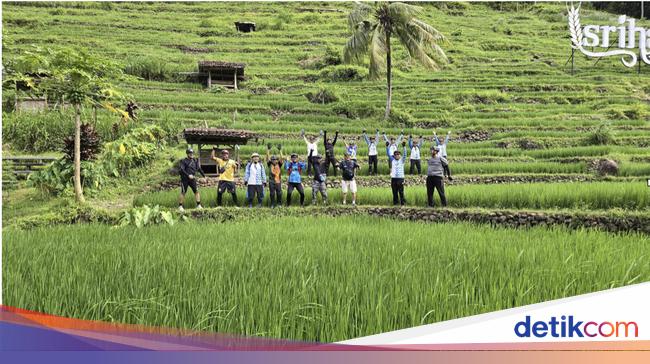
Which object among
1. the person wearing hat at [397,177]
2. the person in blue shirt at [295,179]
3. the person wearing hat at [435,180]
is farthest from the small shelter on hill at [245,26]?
the person wearing hat at [435,180]

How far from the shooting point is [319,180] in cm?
566

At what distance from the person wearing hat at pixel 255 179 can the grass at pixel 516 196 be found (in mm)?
234

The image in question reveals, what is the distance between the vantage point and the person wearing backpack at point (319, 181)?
5652mm

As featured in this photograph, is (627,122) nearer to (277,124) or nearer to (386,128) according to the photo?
(386,128)

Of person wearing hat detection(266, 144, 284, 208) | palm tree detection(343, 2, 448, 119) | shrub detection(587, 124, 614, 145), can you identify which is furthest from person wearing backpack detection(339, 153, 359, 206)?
shrub detection(587, 124, 614, 145)

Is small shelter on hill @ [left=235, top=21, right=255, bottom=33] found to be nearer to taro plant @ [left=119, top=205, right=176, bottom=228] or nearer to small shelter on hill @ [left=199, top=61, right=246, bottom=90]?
small shelter on hill @ [left=199, top=61, right=246, bottom=90]

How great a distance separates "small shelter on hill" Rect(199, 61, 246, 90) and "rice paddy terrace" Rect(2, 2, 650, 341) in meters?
0.17

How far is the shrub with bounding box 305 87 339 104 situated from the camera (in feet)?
27.4

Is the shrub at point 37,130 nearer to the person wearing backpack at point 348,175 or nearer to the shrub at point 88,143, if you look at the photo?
the shrub at point 88,143

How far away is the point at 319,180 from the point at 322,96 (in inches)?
128

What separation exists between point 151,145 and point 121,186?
2.61 ft

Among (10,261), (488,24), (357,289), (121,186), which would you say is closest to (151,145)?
(121,186)

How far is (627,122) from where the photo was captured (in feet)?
24.2

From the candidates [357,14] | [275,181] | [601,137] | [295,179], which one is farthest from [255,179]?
[601,137]
